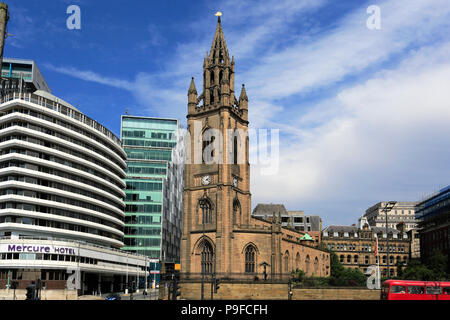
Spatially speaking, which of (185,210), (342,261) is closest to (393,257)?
(342,261)

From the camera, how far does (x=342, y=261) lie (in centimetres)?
13175

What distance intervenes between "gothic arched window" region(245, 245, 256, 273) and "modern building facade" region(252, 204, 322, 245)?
52.3 metres

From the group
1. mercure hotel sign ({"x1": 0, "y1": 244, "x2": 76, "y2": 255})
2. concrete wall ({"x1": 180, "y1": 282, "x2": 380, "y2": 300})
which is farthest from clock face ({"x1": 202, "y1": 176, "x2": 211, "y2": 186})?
mercure hotel sign ({"x1": 0, "y1": 244, "x2": 76, "y2": 255})

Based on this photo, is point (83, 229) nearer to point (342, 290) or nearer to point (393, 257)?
point (342, 290)

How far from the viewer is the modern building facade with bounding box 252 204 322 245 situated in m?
126

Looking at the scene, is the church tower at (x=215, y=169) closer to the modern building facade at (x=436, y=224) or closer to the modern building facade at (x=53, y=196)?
the modern building facade at (x=53, y=196)

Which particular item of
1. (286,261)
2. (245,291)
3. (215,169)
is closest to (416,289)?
(245,291)

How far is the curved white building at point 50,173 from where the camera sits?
247 feet

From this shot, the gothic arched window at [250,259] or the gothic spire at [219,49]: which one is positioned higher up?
the gothic spire at [219,49]

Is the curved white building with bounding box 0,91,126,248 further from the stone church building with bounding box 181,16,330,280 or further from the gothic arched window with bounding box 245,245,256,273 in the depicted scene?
the gothic arched window with bounding box 245,245,256,273

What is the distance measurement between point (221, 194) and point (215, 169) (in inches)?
Result: 173

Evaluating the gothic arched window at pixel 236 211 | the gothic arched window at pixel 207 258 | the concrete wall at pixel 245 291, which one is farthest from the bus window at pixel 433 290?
the gothic arched window at pixel 236 211

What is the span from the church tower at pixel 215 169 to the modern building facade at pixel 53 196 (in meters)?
21.3
